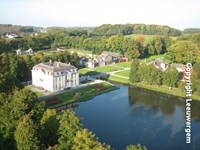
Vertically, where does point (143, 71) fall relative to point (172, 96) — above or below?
above

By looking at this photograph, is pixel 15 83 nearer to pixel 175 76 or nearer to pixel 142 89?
pixel 142 89

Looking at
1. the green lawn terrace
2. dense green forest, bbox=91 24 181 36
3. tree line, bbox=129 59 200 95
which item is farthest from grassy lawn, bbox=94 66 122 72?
dense green forest, bbox=91 24 181 36

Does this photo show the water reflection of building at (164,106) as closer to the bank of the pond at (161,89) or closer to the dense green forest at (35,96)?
the bank of the pond at (161,89)

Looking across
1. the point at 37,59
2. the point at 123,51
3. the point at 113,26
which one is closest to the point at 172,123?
the point at 37,59

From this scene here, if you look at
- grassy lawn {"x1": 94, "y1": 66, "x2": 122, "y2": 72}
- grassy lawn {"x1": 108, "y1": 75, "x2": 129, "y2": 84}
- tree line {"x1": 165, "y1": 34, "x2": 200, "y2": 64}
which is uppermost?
tree line {"x1": 165, "y1": 34, "x2": 200, "y2": 64}

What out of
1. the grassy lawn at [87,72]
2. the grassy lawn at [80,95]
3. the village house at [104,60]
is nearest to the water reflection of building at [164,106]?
the grassy lawn at [80,95]

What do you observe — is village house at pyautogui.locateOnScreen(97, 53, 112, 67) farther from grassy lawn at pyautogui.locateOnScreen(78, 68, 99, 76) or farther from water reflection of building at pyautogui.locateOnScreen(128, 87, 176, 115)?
water reflection of building at pyautogui.locateOnScreen(128, 87, 176, 115)
